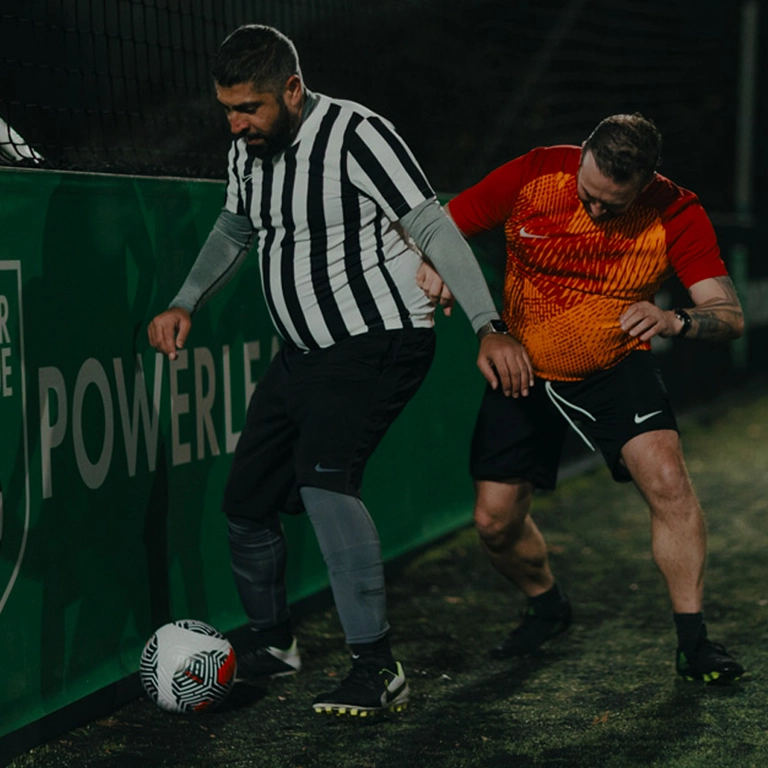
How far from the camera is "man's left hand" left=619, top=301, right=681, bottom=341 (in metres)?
3.77

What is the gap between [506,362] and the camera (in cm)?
366

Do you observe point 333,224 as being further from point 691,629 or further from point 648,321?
point 691,629

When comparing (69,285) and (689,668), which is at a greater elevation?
(69,285)

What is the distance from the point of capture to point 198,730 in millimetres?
3877

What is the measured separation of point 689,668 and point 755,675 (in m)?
0.22

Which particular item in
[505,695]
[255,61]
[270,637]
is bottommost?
[505,695]

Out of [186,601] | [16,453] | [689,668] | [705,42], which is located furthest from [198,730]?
[705,42]

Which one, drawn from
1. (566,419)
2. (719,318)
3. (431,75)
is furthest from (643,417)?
(431,75)

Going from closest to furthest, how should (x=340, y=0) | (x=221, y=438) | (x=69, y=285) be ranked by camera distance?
1. (x=69, y=285)
2. (x=221, y=438)
3. (x=340, y=0)

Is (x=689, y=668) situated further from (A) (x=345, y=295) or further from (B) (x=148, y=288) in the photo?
(B) (x=148, y=288)

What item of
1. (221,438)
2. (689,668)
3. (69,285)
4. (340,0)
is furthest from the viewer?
(340,0)

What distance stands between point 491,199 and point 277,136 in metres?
0.76

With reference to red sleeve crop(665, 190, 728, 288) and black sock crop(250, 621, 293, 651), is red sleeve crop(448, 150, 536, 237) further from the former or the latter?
black sock crop(250, 621, 293, 651)

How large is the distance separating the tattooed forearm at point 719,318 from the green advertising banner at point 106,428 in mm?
1628
